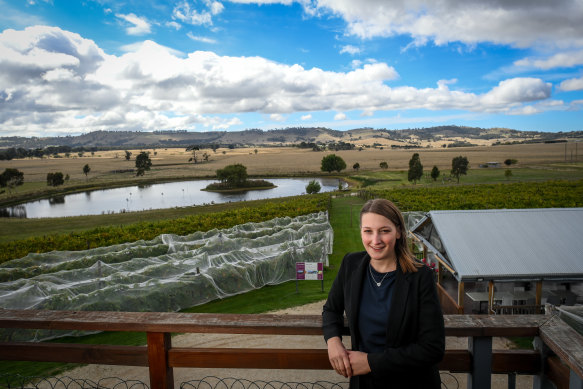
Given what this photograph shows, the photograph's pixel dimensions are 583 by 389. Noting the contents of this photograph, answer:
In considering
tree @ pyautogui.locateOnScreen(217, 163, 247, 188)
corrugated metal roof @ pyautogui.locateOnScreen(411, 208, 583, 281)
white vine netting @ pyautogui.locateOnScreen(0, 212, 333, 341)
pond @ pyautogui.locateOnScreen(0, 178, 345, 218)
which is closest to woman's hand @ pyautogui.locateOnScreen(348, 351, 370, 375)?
corrugated metal roof @ pyautogui.locateOnScreen(411, 208, 583, 281)

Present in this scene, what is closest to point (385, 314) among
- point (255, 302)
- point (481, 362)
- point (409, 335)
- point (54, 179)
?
point (409, 335)

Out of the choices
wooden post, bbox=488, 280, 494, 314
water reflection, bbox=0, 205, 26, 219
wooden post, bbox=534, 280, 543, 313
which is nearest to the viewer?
wooden post, bbox=488, 280, 494, 314

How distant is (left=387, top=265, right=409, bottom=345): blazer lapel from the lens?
6.89 feet

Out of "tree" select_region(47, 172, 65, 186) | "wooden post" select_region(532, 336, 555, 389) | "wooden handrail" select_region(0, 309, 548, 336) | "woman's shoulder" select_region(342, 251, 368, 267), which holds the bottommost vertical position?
"tree" select_region(47, 172, 65, 186)

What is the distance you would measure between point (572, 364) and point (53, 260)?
21.1m

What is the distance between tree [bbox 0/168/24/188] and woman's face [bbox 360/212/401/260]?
84.9 meters

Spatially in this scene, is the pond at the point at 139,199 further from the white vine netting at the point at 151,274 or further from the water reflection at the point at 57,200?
the white vine netting at the point at 151,274

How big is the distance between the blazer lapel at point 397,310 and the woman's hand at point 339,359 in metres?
0.26

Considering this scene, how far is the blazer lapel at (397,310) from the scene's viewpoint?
2100 mm

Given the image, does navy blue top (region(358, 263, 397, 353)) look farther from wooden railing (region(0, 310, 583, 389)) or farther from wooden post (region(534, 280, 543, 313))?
wooden post (region(534, 280, 543, 313))

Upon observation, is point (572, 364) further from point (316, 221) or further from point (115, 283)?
point (316, 221)

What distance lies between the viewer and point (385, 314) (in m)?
2.20

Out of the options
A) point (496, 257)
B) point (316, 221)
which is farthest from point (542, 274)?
point (316, 221)

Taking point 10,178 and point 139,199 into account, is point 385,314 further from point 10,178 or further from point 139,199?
point 10,178
